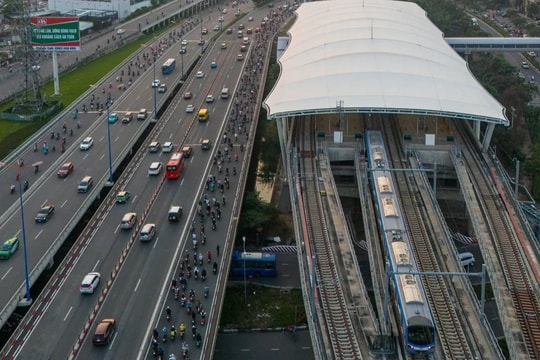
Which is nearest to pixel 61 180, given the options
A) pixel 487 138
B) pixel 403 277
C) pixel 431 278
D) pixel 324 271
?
pixel 324 271

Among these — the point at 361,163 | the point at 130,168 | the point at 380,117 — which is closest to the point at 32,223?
the point at 130,168

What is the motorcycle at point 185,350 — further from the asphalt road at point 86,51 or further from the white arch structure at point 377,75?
the asphalt road at point 86,51

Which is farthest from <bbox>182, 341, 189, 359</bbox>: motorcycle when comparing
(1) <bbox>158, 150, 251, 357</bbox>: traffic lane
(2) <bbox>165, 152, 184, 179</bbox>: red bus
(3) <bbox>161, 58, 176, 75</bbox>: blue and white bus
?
(3) <bbox>161, 58, 176, 75</bbox>: blue and white bus

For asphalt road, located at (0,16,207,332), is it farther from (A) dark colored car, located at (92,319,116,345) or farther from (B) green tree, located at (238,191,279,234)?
(B) green tree, located at (238,191,279,234)

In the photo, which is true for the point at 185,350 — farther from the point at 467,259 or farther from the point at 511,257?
the point at 467,259

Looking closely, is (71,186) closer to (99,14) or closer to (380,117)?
(380,117)

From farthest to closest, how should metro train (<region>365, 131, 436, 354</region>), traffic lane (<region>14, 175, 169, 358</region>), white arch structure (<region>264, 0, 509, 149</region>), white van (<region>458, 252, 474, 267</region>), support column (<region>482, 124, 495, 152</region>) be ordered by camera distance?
support column (<region>482, 124, 495, 152</region>), white arch structure (<region>264, 0, 509, 149</region>), white van (<region>458, 252, 474, 267</region>), traffic lane (<region>14, 175, 169, 358</region>), metro train (<region>365, 131, 436, 354</region>)
